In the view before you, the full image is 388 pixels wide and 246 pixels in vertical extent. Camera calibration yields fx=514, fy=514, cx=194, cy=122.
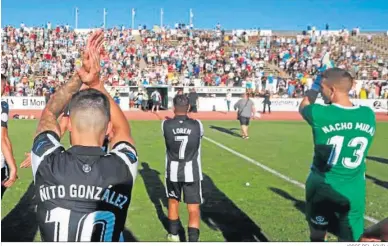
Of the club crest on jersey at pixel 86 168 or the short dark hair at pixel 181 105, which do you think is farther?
the short dark hair at pixel 181 105

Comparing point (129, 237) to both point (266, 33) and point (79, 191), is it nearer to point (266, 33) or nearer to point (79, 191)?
point (79, 191)

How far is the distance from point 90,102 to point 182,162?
4.00 m

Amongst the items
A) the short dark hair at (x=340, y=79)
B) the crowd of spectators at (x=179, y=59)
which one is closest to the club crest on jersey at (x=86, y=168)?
the short dark hair at (x=340, y=79)

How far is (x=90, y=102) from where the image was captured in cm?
321

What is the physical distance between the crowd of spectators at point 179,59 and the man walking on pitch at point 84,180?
103 feet

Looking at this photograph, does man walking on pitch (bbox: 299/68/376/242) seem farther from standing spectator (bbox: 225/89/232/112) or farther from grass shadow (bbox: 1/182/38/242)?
standing spectator (bbox: 225/89/232/112)

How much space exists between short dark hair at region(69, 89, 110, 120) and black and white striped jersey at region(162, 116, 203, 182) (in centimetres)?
387

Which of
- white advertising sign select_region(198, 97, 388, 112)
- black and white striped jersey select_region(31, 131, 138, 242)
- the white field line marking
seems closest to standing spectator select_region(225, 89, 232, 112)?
white advertising sign select_region(198, 97, 388, 112)

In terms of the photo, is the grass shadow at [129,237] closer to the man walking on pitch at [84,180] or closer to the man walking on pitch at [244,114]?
the man walking on pitch at [84,180]

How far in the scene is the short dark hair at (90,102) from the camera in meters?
3.20

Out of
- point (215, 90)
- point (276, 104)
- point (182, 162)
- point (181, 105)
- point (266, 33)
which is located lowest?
point (276, 104)

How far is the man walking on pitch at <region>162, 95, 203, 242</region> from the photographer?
708 cm

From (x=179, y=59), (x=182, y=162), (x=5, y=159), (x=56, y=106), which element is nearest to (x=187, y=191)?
(x=182, y=162)

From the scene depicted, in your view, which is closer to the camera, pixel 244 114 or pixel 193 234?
pixel 193 234
